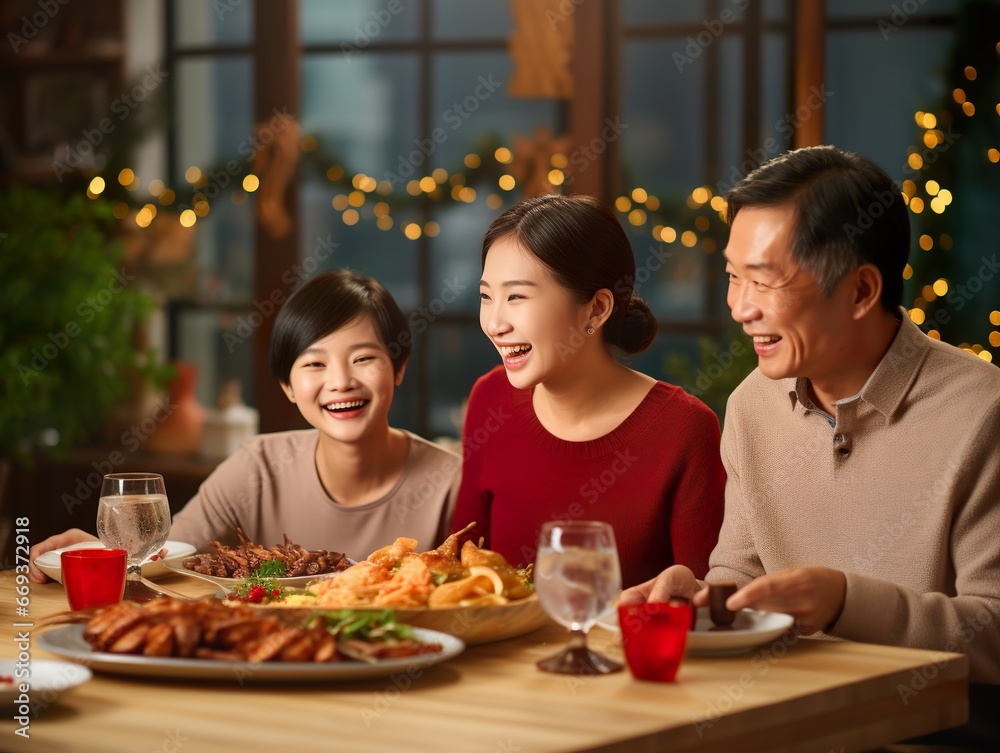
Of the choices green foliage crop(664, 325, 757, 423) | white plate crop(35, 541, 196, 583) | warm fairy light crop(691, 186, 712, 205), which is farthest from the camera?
warm fairy light crop(691, 186, 712, 205)

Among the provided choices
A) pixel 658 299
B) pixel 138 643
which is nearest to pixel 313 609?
pixel 138 643

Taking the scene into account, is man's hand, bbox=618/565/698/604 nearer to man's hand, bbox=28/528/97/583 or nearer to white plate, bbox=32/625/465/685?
white plate, bbox=32/625/465/685

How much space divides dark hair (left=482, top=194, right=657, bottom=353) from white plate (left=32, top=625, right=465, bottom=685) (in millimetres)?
1093

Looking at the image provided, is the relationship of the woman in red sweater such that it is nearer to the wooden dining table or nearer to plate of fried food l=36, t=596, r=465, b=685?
the wooden dining table

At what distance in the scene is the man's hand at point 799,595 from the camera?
1667 millimetres

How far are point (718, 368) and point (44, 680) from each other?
3.57m

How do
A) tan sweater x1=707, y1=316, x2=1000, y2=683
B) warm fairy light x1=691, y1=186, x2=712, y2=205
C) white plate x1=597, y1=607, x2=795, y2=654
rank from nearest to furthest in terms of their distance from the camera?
1. white plate x1=597, y1=607, x2=795, y2=654
2. tan sweater x1=707, y1=316, x2=1000, y2=683
3. warm fairy light x1=691, y1=186, x2=712, y2=205

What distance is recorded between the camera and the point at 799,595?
5.59ft

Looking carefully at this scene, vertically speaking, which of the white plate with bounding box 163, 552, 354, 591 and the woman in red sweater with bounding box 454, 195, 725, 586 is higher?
the woman in red sweater with bounding box 454, 195, 725, 586

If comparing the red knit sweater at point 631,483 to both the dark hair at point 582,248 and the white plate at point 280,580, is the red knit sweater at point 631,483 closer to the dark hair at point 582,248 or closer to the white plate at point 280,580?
the dark hair at point 582,248

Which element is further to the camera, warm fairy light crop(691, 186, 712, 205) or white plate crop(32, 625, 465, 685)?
warm fairy light crop(691, 186, 712, 205)

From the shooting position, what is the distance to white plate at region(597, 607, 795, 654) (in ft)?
5.21

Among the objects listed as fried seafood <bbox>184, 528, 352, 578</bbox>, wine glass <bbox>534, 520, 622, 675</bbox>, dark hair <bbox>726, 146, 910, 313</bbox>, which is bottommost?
fried seafood <bbox>184, 528, 352, 578</bbox>

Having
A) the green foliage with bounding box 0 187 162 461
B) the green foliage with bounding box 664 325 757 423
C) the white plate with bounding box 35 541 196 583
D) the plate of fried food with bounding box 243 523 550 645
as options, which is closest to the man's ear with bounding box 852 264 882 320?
the plate of fried food with bounding box 243 523 550 645
